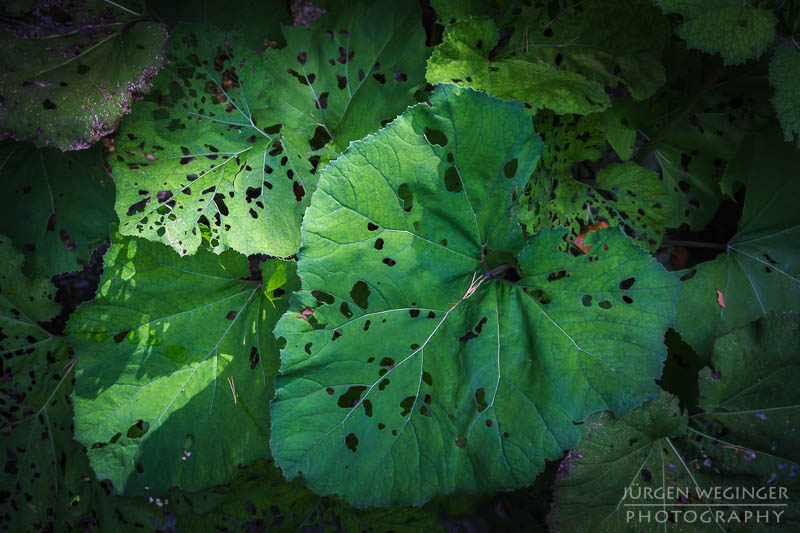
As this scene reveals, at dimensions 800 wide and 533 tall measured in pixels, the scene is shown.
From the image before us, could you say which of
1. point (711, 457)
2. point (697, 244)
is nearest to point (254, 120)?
point (697, 244)

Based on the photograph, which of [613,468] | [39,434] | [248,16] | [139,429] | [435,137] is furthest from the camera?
[39,434]

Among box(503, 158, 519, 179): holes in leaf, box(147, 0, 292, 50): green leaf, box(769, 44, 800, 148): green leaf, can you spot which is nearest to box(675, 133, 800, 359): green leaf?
box(769, 44, 800, 148): green leaf

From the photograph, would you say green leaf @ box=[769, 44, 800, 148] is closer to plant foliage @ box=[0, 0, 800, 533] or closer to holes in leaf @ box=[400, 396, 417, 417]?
plant foliage @ box=[0, 0, 800, 533]

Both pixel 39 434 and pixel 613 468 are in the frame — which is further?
pixel 39 434

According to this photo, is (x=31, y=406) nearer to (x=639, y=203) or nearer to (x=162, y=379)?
(x=162, y=379)

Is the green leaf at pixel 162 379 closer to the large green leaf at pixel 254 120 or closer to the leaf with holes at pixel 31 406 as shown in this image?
the large green leaf at pixel 254 120

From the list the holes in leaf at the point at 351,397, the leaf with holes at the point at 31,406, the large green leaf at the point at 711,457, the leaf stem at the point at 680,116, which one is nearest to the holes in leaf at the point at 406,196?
the holes in leaf at the point at 351,397
